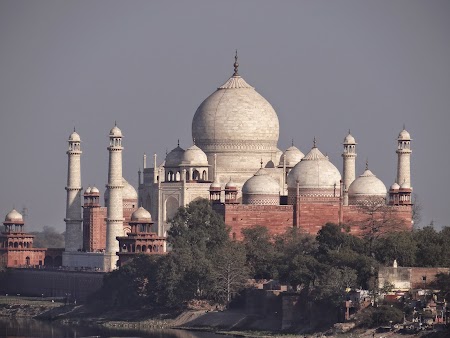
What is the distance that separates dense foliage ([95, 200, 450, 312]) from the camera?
109m

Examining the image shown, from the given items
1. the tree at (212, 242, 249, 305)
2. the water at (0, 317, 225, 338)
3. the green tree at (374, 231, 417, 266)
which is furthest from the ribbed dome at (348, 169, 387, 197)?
the water at (0, 317, 225, 338)

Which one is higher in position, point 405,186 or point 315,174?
point 315,174

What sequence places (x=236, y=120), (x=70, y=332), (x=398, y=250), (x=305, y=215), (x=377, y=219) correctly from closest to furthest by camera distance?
1. (x=398, y=250)
2. (x=70, y=332)
3. (x=377, y=219)
4. (x=305, y=215)
5. (x=236, y=120)

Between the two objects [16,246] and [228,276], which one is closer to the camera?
[228,276]

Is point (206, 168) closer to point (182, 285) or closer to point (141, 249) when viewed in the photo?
point (141, 249)

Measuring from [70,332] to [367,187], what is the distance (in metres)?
23.1

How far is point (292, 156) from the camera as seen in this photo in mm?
134000

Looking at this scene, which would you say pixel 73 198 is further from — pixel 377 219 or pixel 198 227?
pixel 377 219

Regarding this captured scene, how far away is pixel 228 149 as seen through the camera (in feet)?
433

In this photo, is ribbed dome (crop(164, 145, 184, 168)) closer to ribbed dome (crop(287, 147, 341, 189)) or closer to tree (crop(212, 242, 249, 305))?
ribbed dome (crop(287, 147, 341, 189))

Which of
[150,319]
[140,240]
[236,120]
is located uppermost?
[236,120]

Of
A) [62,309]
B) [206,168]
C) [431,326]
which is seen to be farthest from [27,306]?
[431,326]

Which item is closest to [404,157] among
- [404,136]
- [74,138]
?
[404,136]

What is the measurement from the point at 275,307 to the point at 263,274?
25.2 ft
